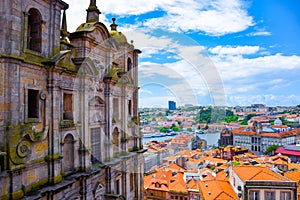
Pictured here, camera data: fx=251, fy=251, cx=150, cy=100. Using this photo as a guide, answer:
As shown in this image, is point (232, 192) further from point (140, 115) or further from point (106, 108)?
point (106, 108)

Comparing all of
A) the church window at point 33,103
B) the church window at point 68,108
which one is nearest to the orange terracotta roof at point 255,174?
the church window at point 68,108

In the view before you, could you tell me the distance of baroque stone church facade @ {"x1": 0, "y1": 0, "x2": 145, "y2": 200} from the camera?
880cm

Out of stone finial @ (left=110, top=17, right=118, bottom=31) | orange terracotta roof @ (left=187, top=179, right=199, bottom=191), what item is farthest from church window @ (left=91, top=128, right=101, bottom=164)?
orange terracotta roof @ (left=187, top=179, right=199, bottom=191)

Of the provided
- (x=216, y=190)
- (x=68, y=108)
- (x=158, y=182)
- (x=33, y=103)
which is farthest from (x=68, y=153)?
(x=158, y=182)

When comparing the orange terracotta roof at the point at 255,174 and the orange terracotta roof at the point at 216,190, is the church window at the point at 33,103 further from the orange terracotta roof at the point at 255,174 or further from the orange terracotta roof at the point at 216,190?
the orange terracotta roof at the point at 216,190

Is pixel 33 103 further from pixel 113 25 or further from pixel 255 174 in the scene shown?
pixel 255 174

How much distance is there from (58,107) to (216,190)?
17781 millimetres

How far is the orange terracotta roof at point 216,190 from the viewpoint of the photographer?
22000 millimetres

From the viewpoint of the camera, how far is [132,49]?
2038cm

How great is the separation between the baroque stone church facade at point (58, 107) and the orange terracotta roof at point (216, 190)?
8583 mm

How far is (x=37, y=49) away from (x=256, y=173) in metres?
19.2

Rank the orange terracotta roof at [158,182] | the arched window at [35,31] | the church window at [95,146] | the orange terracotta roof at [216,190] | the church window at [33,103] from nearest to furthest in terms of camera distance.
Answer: the church window at [33,103] → the arched window at [35,31] → the church window at [95,146] → the orange terracotta roof at [216,190] → the orange terracotta roof at [158,182]

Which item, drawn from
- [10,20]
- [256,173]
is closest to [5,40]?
[10,20]

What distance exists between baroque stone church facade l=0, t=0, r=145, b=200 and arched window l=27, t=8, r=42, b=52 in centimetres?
4
